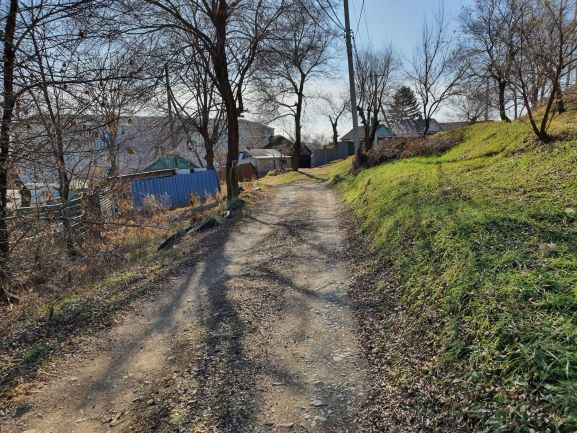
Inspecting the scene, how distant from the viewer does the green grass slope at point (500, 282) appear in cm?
225

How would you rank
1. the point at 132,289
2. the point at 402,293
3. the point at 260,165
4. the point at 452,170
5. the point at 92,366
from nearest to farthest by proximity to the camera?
the point at 92,366, the point at 402,293, the point at 132,289, the point at 452,170, the point at 260,165

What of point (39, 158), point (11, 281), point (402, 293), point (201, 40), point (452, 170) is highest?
point (201, 40)

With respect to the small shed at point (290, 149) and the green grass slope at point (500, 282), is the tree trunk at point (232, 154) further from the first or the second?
the small shed at point (290, 149)

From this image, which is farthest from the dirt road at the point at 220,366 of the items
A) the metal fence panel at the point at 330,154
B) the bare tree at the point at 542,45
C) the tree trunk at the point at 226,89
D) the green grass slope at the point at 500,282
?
the metal fence panel at the point at 330,154

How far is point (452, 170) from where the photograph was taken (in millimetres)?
9344

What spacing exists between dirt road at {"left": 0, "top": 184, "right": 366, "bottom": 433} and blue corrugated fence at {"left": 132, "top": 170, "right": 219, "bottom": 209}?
12448 millimetres

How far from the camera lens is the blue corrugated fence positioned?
1783 centimetres

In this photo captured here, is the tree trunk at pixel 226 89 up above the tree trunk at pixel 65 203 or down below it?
above

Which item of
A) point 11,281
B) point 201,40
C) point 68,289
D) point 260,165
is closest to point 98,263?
point 68,289

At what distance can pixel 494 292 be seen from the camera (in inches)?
123

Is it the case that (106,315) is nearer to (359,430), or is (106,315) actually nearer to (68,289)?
(68,289)

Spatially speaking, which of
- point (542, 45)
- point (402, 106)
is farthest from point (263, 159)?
point (542, 45)

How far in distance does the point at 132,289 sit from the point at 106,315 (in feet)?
3.09

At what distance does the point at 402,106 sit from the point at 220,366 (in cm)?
4434
